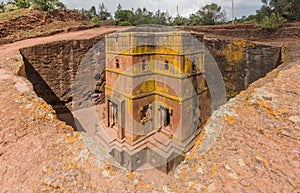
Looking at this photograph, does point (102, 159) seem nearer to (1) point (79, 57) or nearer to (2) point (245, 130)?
(2) point (245, 130)

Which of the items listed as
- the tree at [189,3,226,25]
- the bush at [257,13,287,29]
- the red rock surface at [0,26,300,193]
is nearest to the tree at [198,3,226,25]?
the tree at [189,3,226,25]

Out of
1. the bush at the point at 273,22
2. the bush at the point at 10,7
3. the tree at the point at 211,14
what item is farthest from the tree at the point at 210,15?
the bush at the point at 10,7

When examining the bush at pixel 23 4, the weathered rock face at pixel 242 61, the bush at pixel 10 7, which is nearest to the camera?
the weathered rock face at pixel 242 61

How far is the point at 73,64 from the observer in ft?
28.2

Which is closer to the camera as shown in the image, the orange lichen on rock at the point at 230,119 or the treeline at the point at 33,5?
the orange lichen on rock at the point at 230,119

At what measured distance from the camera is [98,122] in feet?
32.4

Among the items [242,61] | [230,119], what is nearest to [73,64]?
[242,61]

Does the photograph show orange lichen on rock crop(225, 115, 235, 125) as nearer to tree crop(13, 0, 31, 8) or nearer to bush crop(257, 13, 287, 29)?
bush crop(257, 13, 287, 29)

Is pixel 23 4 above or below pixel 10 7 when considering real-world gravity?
above

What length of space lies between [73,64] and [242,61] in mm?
7412

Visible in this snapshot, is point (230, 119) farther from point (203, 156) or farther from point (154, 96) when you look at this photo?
point (154, 96)

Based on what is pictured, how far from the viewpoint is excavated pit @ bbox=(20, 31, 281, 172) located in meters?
6.84

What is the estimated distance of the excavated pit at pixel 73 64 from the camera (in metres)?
6.84

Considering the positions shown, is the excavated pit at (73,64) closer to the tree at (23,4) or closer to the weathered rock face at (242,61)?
the weathered rock face at (242,61)
